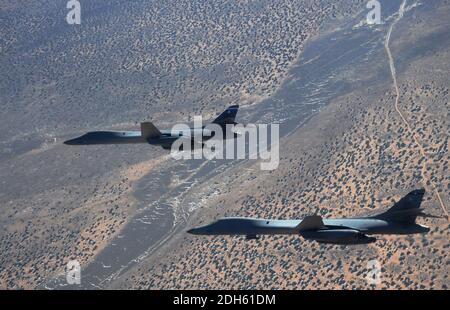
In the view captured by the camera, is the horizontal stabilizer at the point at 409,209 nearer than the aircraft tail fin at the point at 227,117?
Yes

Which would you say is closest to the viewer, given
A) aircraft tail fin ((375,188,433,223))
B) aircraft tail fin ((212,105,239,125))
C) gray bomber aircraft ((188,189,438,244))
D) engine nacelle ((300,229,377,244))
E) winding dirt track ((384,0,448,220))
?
engine nacelle ((300,229,377,244))

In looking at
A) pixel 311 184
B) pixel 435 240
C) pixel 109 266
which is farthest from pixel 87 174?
pixel 435 240

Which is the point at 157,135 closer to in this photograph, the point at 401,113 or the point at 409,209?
the point at 409,209

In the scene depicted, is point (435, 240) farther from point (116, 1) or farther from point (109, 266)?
point (116, 1)

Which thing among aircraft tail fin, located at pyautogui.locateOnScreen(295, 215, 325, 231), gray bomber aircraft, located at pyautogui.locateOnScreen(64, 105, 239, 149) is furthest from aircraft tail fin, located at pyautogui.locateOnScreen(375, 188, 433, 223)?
gray bomber aircraft, located at pyautogui.locateOnScreen(64, 105, 239, 149)

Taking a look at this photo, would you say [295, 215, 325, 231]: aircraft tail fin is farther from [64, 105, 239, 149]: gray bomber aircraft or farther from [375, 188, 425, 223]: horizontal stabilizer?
[64, 105, 239, 149]: gray bomber aircraft

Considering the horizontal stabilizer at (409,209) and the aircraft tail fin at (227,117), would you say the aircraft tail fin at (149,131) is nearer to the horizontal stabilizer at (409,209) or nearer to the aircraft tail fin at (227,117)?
the aircraft tail fin at (227,117)

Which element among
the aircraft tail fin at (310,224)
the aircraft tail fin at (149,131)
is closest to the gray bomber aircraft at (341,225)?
the aircraft tail fin at (310,224)

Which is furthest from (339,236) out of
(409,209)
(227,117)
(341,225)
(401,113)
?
(401,113)
